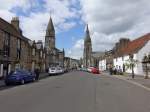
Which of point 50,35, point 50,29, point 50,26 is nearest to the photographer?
point 50,29

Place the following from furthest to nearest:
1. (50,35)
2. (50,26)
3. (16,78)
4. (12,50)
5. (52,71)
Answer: (50,35), (50,26), (52,71), (12,50), (16,78)

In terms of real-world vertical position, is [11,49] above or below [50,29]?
below

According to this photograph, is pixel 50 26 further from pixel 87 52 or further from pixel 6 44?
pixel 6 44

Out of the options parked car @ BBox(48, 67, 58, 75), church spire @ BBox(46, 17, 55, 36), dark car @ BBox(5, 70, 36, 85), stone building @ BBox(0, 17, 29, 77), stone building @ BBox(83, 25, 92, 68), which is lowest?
dark car @ BBox(5, 70, 36, 85)

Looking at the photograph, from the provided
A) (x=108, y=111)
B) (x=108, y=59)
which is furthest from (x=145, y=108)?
(x=108, y=59)

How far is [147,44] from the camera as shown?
63.6m

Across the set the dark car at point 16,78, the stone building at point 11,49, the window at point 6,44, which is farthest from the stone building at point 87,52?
the dark car at point 16,78

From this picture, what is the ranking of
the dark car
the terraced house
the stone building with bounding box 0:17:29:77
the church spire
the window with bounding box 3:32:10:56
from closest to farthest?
1. the dark car
2. the stone building with bounding box 0:17:29:77
3. the terraced house
4. the window with bounding box 3:32:10:56
5. the church spire

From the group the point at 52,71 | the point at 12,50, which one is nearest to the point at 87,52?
the point at 52,71

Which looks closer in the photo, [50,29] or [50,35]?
[50,29]

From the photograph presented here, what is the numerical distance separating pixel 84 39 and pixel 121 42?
283ft

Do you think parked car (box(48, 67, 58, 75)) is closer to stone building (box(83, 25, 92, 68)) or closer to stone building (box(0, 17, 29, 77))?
stone building (box(0, 17, 29, 77))

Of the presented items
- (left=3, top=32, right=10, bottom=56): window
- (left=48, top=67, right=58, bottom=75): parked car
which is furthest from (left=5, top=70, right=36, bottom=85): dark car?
(left=48, top=67, right=58, bottom=75): parked car

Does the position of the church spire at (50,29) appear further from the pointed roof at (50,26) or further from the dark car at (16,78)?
the dark car at (16,78)
